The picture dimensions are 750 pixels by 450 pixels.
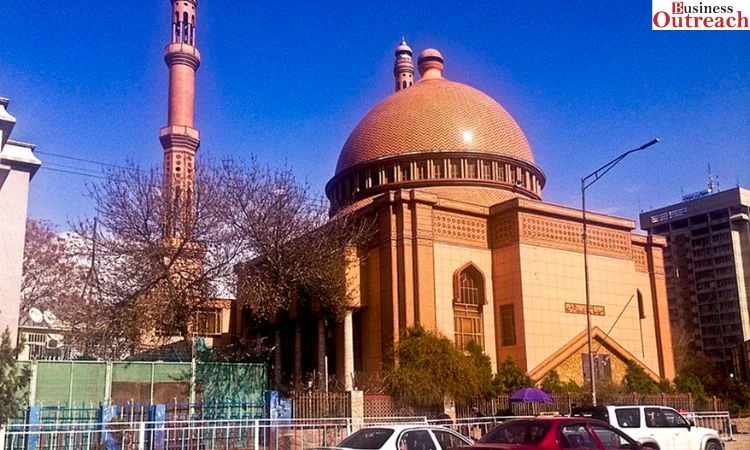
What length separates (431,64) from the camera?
140ft

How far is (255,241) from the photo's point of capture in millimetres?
23859

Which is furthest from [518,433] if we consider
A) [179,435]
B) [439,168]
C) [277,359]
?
[439,168]

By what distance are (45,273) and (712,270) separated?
63.4 metres

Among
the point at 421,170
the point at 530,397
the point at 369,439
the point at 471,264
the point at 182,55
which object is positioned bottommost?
the point at 369,439

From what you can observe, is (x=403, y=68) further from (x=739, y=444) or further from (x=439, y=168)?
(x=739, y=444)

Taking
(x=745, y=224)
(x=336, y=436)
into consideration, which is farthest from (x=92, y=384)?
(x=745, y=224)

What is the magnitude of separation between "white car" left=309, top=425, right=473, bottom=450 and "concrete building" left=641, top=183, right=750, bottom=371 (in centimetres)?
6313

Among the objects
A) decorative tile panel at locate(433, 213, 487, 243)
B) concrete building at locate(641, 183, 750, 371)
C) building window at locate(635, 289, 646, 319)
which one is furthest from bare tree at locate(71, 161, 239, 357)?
concrete building at locate(641, 183, 750, 371)

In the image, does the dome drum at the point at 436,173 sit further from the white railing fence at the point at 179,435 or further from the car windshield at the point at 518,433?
the car windshield at the point at 518,433

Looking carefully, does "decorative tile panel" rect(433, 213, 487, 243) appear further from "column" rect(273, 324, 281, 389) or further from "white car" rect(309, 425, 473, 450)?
"white car" rect(309, 425, 473, 450)

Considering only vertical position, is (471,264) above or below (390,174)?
below

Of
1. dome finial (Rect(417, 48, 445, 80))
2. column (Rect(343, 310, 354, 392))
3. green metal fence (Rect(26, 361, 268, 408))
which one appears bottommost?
green metal fence (Rect(26, 361, 268, 408))

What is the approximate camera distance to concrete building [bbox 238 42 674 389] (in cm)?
2783

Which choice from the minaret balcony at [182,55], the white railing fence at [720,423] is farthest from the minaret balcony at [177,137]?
the white railing fence at [720,423]
